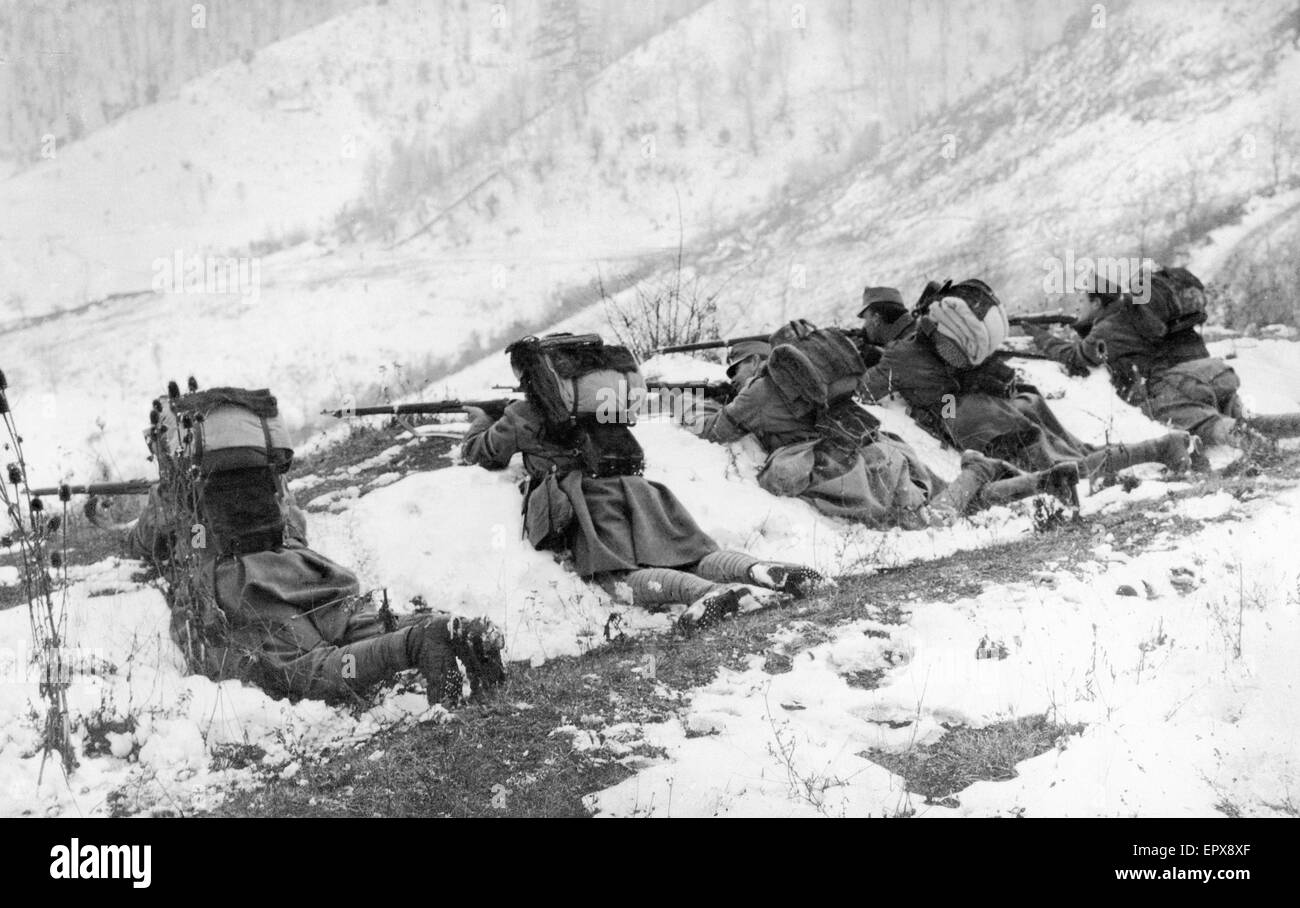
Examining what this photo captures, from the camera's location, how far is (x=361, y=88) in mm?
20188

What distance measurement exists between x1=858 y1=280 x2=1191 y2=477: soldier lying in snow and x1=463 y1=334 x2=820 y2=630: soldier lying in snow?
7.97ft

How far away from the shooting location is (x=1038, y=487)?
7199 mm

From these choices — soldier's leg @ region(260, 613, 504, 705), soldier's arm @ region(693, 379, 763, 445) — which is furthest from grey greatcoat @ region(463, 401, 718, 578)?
soldier's leg @ region(260, 613, 504, 705)

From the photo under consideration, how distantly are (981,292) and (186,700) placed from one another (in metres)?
5.77

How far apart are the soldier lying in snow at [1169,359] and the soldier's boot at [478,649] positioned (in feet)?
20.2

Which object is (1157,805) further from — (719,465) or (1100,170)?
(1100,170)

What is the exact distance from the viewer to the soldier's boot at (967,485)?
7.34 metres

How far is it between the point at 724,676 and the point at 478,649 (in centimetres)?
90

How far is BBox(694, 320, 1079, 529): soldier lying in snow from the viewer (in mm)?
7332

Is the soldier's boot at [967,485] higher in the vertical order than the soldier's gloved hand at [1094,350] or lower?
lower

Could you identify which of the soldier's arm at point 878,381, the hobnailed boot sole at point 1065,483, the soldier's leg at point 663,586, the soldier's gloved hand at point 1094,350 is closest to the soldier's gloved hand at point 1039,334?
the soldier's gloved hand at point 1094,350

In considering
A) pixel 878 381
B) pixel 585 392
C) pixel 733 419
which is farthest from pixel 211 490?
pixel 878 381

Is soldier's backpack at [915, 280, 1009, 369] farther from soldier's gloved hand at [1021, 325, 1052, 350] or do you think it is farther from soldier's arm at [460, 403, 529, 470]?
soldier's arm at [460, 403, 529, 470]

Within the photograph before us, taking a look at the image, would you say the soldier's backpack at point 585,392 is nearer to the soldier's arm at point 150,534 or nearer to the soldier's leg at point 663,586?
the soldier's leg at point 663,586
